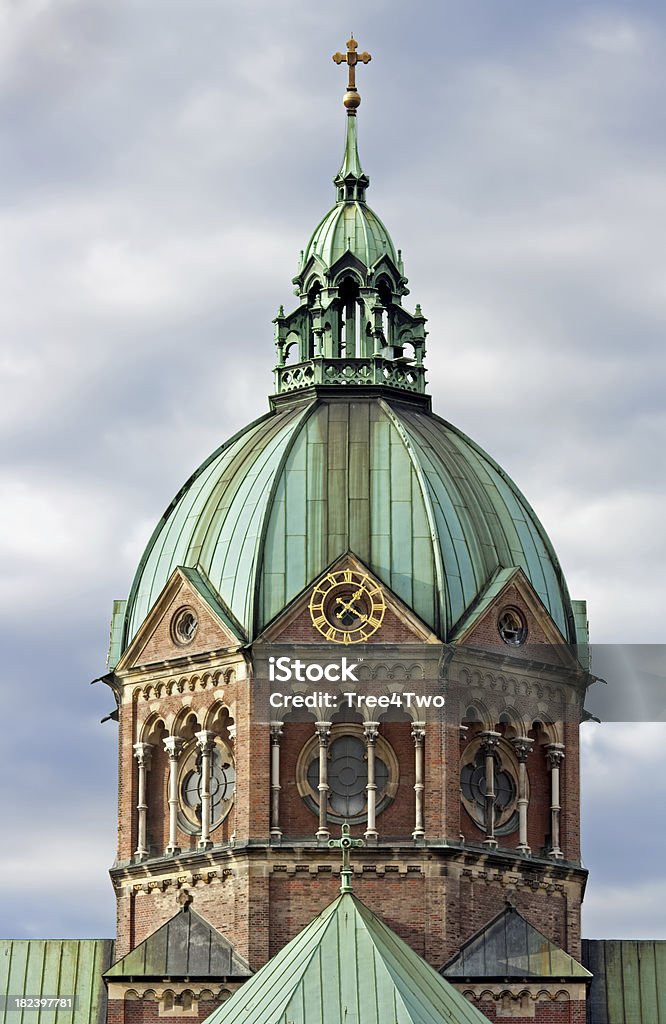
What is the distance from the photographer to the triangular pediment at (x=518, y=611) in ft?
303

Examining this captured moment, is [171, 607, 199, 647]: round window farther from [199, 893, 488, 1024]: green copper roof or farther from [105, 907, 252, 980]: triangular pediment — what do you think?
[199, 893, 488, 1024]: green copper roof

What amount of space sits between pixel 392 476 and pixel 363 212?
9.28 metres

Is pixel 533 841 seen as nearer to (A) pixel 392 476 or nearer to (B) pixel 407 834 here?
(B) pixel 407 834

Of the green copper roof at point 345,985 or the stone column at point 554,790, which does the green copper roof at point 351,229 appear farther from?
the green copper roof at point 345,985

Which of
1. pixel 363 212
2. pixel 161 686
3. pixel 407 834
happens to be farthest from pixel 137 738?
pixel 363 212

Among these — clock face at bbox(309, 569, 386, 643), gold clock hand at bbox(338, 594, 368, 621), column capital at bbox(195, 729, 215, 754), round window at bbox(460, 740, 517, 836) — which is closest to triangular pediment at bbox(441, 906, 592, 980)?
round window at bbox(460, 740, 517, 836)

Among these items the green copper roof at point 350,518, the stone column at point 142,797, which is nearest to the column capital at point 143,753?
the stone column at point 142,797

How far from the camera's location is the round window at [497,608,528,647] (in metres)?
93.3

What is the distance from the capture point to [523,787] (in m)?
92.9

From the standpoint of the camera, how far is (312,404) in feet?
317

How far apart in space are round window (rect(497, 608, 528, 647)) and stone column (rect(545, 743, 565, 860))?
2.89 meters

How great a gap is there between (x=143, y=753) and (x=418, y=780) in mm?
7763

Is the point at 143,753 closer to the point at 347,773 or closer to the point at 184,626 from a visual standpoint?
the point at 184,626

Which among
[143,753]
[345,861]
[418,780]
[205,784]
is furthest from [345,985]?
[143,753]
